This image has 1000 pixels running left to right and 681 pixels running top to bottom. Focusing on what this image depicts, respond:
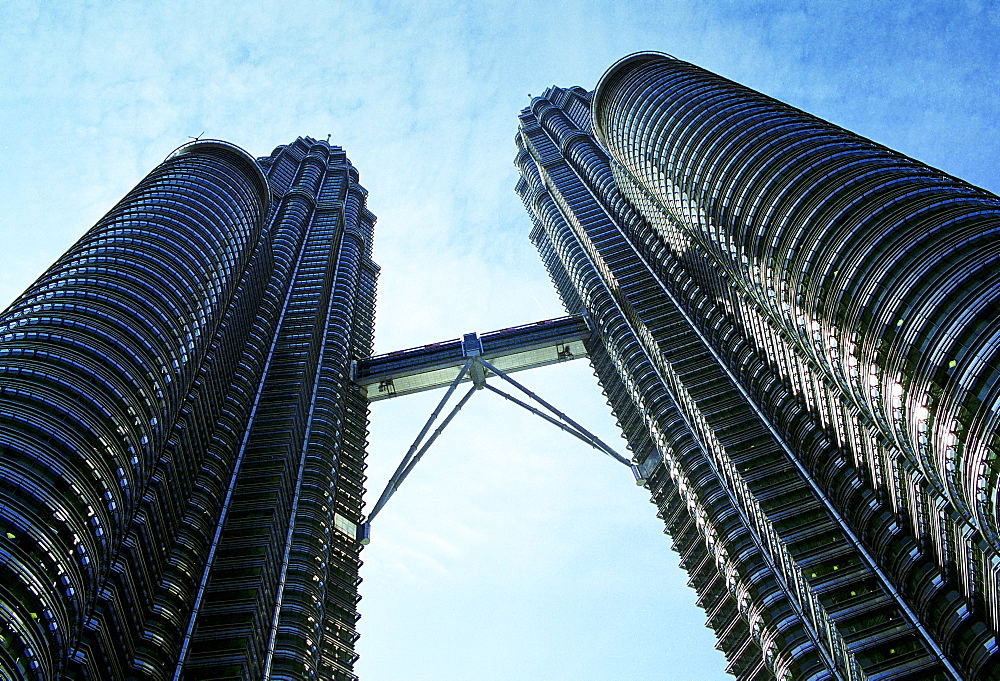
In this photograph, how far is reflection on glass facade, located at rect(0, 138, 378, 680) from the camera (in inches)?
1780

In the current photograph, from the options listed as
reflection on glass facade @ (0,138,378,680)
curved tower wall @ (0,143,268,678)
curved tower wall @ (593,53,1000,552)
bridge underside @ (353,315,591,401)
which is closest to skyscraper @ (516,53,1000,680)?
curved tower wall @ (593,53,1000,552)

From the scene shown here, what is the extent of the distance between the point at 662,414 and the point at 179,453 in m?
43.0

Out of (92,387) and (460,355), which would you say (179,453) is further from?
(460,355)

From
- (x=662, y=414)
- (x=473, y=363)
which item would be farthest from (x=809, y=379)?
(x=473, y=363)

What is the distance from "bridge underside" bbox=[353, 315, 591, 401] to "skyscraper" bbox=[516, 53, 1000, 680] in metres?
10.1

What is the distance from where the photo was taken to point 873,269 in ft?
158

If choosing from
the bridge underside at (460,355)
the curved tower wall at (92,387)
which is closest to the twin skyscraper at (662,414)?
the curved tower wall at (92,387)

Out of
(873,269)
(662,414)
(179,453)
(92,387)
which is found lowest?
(873,269)

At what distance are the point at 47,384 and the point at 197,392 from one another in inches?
908

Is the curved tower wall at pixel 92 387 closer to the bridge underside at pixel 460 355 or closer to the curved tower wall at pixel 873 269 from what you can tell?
the bridge underside at pixel 460 355

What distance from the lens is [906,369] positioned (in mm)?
43062

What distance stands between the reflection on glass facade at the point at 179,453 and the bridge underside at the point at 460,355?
4.91m

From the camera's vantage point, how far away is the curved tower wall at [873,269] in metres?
40.0

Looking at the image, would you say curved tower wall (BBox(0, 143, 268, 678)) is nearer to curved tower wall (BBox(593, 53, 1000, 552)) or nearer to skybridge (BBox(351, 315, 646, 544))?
skybridge (BBox(351, 315, 646, 544))
